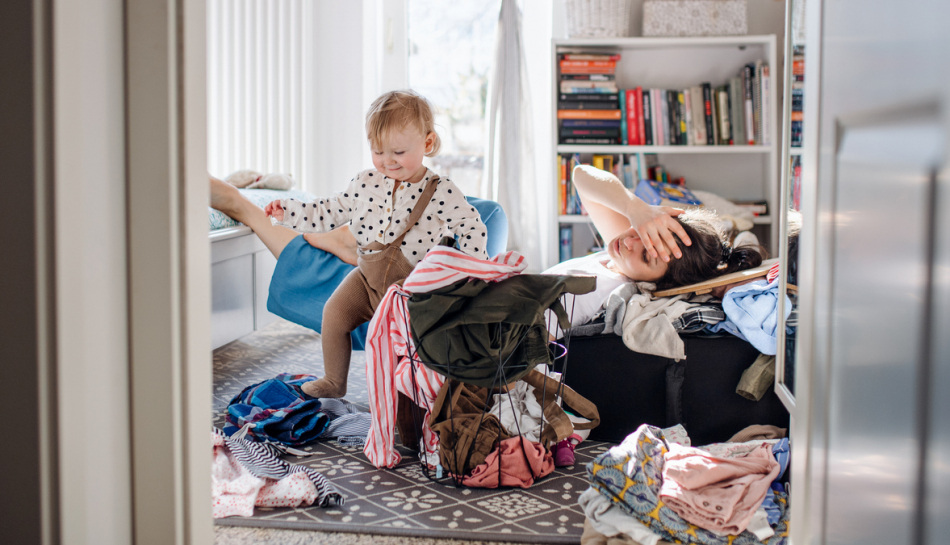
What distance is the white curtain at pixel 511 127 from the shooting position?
3.61 m

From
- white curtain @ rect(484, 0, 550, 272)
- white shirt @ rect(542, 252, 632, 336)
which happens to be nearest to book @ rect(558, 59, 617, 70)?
white curtain @ rect(484, 0, 550, 272)

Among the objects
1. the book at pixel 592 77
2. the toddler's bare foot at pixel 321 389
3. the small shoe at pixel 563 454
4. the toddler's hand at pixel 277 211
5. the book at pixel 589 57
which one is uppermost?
the book at pixel 589 57

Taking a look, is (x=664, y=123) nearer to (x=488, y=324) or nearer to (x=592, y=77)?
(x=592, y=77)

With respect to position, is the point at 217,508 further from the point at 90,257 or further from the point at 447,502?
the point at 90,257

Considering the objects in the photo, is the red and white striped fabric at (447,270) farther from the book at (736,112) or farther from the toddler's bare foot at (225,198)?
the book at (736,112)

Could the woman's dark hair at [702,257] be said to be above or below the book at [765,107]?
below

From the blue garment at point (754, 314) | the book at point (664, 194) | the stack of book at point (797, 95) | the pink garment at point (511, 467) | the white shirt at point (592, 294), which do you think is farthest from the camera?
the book at point (664, 194)

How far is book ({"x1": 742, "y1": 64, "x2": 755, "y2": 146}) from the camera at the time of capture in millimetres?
3252

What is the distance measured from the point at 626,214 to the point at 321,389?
96cm

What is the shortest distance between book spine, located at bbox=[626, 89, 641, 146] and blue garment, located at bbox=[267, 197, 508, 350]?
4.72ft

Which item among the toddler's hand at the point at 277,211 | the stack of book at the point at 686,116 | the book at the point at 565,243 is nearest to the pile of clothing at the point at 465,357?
the toddler's hand at the point at 277,211

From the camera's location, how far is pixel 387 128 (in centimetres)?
171

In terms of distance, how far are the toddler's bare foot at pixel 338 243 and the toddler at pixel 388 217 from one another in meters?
0.19

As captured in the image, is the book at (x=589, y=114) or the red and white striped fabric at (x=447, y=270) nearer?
the red and white striped fabric at (x=447, y=270)
